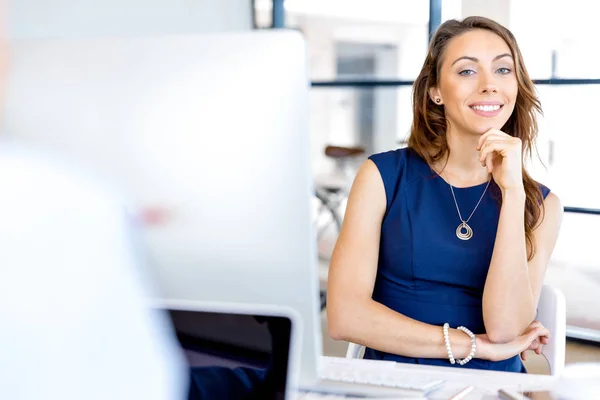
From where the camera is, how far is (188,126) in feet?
2.44

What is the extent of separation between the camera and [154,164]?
74cm

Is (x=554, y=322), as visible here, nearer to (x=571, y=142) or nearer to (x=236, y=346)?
(x=236, y=346)

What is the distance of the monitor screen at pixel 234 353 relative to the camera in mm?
764

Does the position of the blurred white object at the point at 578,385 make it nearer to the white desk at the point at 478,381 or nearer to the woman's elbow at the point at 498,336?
the white desk at the point at 478,381

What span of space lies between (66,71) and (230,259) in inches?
11.0

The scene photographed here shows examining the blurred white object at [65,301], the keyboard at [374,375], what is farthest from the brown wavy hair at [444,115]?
the blurred white object at [65,301]

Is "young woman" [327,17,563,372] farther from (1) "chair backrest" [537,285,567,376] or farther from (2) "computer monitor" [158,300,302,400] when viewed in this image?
(2) "computer monitor" [158,300,302,400]

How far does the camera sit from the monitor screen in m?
0.76

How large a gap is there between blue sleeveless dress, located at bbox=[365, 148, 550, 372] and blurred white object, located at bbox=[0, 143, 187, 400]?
1050mm

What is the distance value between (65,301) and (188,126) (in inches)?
10.4

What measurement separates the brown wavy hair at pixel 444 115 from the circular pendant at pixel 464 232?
14cm

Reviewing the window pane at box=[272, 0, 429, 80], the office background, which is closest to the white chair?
the office background

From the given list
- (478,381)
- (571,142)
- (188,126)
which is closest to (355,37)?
(571,142)

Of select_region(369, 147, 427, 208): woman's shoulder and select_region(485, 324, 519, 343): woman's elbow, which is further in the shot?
select_region(369, 147, 427, 208): woman's shoulder
